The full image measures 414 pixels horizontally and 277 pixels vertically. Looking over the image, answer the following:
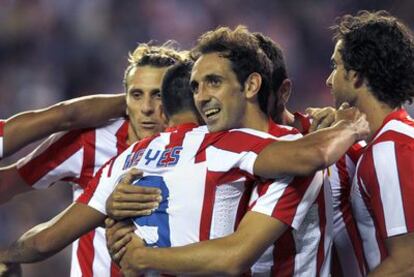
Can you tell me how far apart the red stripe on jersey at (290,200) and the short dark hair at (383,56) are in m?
0.66

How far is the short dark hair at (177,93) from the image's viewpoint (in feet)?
11.1

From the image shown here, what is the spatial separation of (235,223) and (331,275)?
698mm

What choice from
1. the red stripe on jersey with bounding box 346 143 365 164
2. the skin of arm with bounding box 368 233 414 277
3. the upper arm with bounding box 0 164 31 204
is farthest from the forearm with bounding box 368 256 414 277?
the upper arm with bounding box 0 164 31 204

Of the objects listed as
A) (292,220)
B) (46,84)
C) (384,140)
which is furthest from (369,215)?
(46,84)

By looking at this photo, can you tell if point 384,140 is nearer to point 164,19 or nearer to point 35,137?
point 35,137

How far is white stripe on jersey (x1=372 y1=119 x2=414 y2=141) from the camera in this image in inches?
131

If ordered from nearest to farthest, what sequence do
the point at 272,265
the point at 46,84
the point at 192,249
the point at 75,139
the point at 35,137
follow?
the point at 192,249
the point at 272,265
the point at 35,137
the point at 75,139
the point at 46,84

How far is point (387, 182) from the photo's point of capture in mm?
3219

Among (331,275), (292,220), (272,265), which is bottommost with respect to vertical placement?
(331,275)

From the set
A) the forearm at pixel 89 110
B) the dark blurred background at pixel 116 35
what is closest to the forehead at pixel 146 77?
the forearm at pixel 89 110

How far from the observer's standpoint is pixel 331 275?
360cm

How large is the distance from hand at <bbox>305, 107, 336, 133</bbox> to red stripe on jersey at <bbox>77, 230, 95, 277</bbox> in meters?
1.16

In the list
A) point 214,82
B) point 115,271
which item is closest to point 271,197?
point 214,82

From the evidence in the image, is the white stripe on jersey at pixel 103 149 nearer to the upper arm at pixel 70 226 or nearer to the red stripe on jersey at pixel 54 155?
the red stripe on jersey at pixel 54 155
